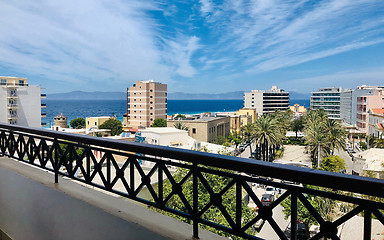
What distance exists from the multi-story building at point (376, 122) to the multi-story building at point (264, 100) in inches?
1457

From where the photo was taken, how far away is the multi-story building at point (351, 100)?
2339 inches

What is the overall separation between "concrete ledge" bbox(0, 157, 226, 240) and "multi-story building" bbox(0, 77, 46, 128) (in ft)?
132

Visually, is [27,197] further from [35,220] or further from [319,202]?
[319,202]

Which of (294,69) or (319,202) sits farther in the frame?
(294,69)

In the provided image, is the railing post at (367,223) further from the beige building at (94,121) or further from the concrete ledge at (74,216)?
the beige building at (94,121)

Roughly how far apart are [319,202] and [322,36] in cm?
14150

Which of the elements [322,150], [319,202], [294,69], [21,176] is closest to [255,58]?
[294,69]

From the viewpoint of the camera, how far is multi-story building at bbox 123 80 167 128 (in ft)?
207

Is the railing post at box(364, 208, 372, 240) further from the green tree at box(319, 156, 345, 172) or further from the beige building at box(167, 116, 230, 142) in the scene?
the beige building at box(167, 116, 230, 142)

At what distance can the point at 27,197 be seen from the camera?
2.54 metres

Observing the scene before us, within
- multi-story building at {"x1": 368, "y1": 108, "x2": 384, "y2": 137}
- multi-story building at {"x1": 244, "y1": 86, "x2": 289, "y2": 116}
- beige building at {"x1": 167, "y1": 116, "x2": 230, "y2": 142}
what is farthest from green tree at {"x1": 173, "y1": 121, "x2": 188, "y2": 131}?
multi-story building at {"x1": 244, "y1": 86, "x2": 289, "y2": 116}

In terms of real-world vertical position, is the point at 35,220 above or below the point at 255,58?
below

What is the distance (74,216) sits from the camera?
6.88ft

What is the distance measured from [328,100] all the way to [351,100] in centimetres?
1304
